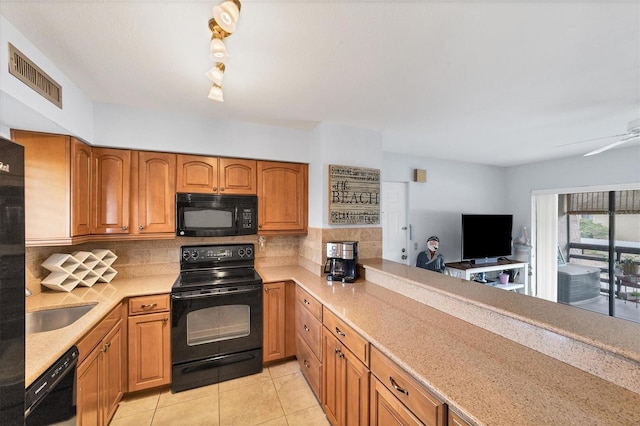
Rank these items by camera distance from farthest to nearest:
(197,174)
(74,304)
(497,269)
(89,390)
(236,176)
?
(497,269) → (236,176) → (197,174) → (74,304) → (89,390)

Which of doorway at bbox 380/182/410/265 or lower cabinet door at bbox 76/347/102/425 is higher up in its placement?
doorway at bbox 380/182/410/265

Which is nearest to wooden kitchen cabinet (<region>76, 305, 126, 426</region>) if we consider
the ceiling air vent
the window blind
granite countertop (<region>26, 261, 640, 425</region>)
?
granite countertop (<region>26, 261, 640, 425</region>)

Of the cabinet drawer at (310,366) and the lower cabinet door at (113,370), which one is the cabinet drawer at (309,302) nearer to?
the cabinet drawer at (310,366)

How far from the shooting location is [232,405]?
202cm

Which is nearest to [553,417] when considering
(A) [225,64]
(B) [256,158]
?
(A) [225,64]

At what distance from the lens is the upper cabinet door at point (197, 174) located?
2.39m

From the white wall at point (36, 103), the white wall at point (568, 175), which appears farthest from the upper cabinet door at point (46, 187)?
the white wall at point (568, 175)

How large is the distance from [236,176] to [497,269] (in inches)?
154

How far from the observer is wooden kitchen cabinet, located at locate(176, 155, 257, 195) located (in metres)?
2.41

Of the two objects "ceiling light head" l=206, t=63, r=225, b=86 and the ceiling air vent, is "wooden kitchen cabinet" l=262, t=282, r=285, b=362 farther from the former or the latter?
the ceiling air vent

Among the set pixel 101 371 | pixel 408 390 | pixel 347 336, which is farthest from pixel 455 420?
pixel 101 371

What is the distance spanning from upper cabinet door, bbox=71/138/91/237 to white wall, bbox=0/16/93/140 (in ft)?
0.37

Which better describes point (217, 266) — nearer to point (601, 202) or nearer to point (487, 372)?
point (487, 372)

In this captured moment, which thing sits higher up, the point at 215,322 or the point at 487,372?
the point at 487,372
